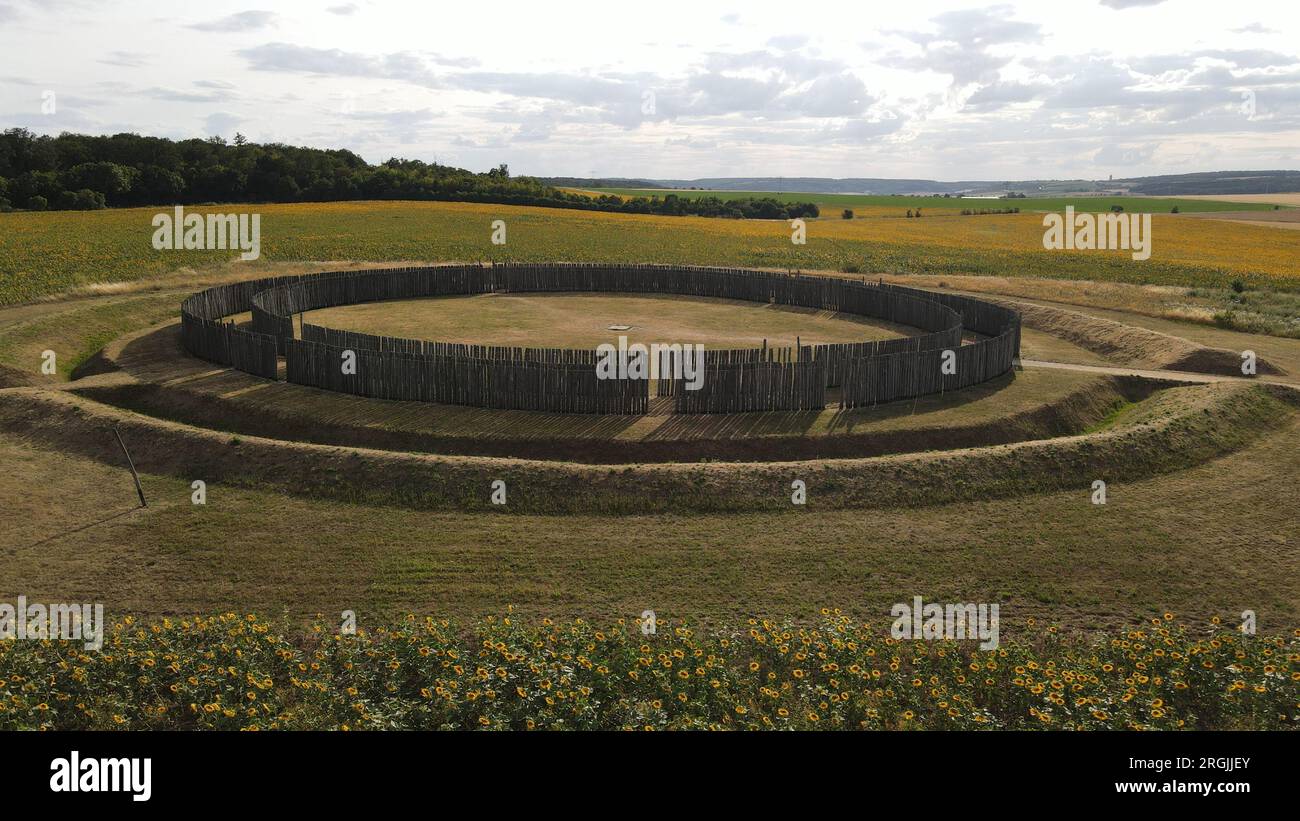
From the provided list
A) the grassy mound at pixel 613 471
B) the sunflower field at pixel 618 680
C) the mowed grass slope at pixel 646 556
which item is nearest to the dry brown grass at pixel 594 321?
the grassy mound at pixel 613 471

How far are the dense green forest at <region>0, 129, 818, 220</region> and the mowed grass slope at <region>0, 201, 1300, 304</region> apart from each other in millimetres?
6159

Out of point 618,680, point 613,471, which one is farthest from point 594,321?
point 618,680

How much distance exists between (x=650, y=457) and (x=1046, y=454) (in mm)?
8524

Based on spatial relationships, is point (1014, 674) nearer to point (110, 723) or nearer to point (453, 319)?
point (110, 723)

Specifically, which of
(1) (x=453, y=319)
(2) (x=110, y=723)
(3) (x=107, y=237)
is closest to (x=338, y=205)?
(3) (x=107, y=237)

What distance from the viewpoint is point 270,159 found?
87.9m

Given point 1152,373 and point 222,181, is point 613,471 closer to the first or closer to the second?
point 1152,373

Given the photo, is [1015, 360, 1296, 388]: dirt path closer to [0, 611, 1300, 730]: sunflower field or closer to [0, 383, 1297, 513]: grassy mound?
[0, 383, 1297, 513]: grassy mound

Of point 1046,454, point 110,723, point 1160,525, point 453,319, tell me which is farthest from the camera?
point 453,319

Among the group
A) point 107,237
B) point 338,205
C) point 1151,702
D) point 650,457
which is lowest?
point 1151,702

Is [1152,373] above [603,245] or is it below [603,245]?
below

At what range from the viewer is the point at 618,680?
37.5 feet

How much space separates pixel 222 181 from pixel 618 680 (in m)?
87.1

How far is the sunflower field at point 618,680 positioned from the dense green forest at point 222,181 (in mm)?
75699
